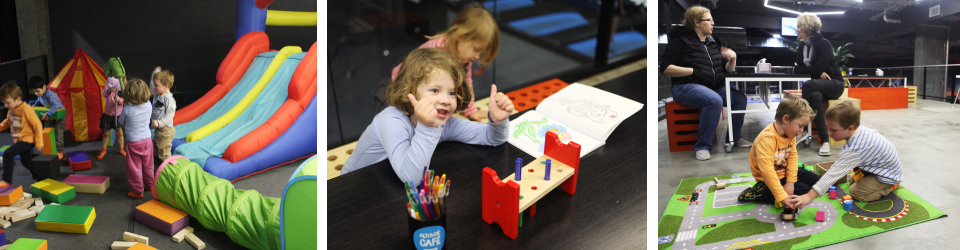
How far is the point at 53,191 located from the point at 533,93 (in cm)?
228

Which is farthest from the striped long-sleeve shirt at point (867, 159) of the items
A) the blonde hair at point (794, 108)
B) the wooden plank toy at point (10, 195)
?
the wooden plank toy at point (10, 195)

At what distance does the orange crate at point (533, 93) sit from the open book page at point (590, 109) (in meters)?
0.09

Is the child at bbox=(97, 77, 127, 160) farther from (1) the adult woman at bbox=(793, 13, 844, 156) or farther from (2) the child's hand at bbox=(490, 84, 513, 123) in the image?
(1) the adult woman at bbox=(793, 13, 844, 156)

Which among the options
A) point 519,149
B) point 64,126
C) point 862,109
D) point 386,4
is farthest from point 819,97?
point 64,126

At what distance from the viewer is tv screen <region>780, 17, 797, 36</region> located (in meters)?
1.18

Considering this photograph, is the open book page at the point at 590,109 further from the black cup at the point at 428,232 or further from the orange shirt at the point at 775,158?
the black cup at the point at 428,232

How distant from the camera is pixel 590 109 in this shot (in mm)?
1440

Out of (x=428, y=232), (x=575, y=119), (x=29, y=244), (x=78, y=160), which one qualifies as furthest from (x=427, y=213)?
(x=78, y=160)

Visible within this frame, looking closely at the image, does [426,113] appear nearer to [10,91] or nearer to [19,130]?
[10,91]

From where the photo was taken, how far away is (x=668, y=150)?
1.31 metres

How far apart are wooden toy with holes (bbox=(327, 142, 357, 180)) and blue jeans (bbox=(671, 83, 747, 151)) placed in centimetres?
94

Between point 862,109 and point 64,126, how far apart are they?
338 cm

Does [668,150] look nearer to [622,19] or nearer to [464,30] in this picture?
[464,30]

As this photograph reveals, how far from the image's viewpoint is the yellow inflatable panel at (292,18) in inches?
78.8
